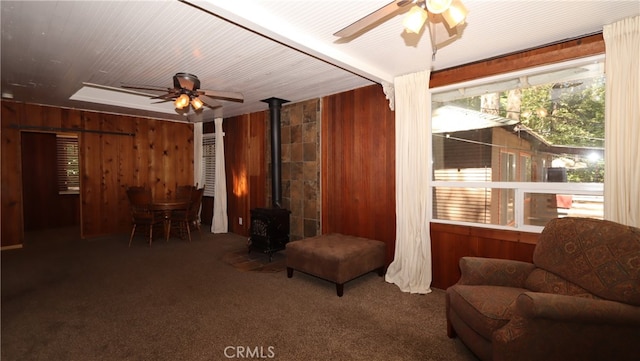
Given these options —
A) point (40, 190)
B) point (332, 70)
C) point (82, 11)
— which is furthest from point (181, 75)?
point (40, 190)

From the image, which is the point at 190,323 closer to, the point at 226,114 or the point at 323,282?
the point at 323,282

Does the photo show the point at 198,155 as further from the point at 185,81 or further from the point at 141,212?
the point at 185,81

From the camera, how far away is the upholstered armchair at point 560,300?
1.52m

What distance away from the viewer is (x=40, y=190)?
6656 mm

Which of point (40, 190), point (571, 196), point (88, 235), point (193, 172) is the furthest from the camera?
point (193, 172)

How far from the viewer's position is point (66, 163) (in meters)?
7.07

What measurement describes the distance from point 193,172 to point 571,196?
23.4 ft

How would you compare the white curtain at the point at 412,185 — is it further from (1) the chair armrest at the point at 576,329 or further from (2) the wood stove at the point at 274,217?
(2) the wood stove at the point at 274,217

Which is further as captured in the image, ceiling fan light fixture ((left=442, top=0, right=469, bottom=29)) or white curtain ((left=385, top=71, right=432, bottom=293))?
white curtain ((left=385, top=71, right=432, bottom=293))

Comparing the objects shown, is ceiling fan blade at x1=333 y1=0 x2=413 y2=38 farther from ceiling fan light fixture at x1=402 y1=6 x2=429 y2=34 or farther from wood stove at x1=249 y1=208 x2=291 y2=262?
wood stove at x1=249 y1=208 x2=291 y2=262

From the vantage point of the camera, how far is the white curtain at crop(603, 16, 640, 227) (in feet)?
7.23

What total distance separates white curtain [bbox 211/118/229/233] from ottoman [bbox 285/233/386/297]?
10.0 feet

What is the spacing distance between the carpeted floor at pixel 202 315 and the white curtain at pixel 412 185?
0.23 m

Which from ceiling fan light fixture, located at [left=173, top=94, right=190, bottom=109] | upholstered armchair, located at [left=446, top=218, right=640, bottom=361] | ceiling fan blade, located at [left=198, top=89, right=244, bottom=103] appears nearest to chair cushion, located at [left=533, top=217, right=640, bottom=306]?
upholstered armchair, located at [left=446, top=218, right=640, bottom=361]
